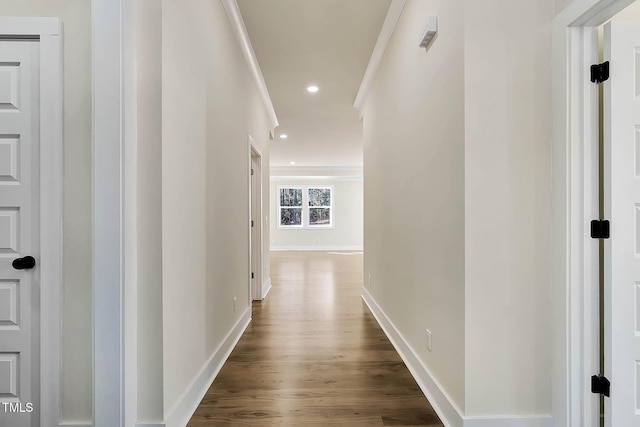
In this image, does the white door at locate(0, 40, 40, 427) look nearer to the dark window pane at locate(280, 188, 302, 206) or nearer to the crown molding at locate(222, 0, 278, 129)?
the crown molding at locate(222, 0, 278, 129)

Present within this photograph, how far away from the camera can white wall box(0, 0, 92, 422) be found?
1.47 m

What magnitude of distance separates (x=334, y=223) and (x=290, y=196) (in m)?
1.79

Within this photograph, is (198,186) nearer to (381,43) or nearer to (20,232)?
(20,232)

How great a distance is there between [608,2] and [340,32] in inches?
78.9

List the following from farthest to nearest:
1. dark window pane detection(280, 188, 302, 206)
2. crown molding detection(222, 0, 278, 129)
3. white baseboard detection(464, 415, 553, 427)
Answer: dark window pane detection(280, 188, 302, 206) → crown molding detection(222, 0, 278, 129) → white baseboard detection(464, 415, 553, 427)

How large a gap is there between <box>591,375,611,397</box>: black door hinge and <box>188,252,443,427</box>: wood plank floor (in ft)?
2.50

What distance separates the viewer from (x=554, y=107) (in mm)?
1529

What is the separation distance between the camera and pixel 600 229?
1451 mm

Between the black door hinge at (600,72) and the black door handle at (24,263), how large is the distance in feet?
9.10

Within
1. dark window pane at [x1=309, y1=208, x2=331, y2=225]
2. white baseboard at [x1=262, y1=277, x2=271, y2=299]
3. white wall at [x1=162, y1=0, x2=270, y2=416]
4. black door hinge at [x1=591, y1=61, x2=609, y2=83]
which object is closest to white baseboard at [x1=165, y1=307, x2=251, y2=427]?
white wall at [x1=162, y1=0, x2=270, y2=416]

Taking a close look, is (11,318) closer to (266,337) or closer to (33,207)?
(33,207)

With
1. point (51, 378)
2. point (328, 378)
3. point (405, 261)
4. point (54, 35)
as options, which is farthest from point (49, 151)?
point (405, 261)

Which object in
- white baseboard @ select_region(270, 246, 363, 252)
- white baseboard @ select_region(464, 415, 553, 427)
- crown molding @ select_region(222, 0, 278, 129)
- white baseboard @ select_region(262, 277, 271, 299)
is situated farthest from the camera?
Result: white baseboard @ select_region(270, 246, 363, 252)

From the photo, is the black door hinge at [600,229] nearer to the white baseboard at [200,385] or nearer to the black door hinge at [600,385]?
the black door hinge at [600,385]
